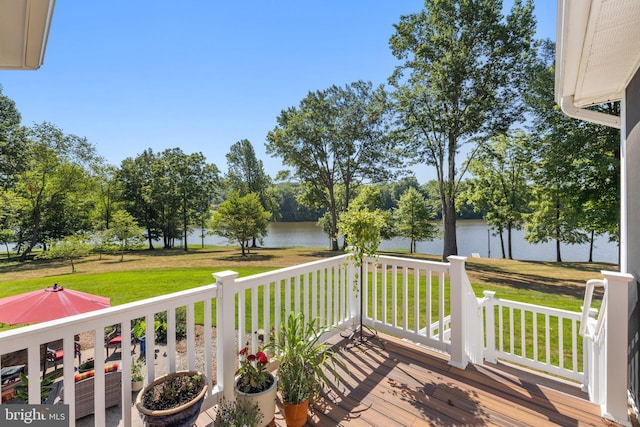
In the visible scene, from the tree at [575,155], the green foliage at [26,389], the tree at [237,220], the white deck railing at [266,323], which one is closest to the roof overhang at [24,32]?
the white deck railing at [266,323]

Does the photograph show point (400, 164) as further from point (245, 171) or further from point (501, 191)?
point (245, 171)

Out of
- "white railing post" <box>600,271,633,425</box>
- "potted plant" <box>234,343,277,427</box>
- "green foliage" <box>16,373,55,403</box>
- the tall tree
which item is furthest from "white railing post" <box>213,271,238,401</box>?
the tall tree

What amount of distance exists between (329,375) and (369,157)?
51.8 feet

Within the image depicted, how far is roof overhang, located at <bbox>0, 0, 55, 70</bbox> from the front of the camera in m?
1.39

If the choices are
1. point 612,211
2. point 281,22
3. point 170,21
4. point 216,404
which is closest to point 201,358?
point 216,404

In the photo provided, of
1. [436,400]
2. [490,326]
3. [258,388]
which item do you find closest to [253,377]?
[258,388]

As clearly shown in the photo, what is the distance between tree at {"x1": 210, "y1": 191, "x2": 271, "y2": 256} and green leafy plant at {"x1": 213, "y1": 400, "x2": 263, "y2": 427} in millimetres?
15613

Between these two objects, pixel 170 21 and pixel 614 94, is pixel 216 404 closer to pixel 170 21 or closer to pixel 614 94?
pixel 614 94

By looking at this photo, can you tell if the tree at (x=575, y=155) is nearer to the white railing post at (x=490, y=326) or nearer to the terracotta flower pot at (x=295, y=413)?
the white railing post at (x=490, y=326)

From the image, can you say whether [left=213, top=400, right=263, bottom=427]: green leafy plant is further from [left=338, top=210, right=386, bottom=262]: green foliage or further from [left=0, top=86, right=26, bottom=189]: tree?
[left=0, top=86, right=26, bottom=189]: tree

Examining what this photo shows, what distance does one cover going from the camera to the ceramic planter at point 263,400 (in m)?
1.90

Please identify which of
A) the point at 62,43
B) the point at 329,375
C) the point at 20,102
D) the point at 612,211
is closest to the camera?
the point at 329,375

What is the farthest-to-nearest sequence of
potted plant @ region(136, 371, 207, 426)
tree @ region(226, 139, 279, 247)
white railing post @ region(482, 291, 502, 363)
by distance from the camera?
tree @ region(226, 139, 279, 247), white railing post @ region(482, 291, 502, 363), potted plant @ region(136, 371, 207, 426)

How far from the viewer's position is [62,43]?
8375mm
